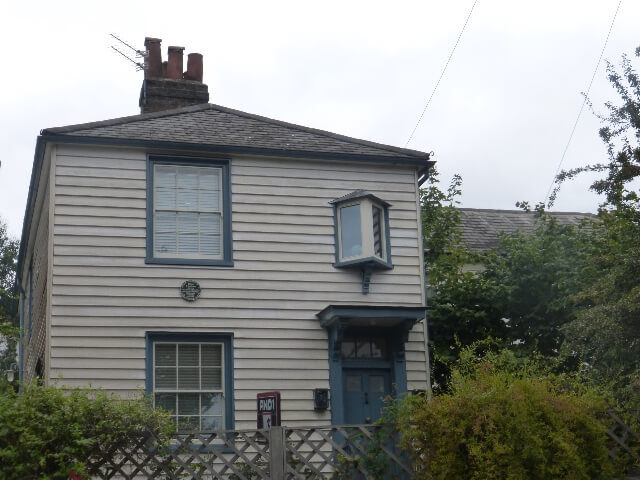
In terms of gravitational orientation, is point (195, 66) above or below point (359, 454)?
above

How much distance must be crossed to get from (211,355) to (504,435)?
573 cm

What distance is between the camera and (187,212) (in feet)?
47.9

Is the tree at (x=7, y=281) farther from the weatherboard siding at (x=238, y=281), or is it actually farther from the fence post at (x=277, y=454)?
the fence post at (x=277, y=454)

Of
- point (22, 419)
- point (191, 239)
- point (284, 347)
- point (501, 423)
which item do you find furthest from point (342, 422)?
point (22, 419)

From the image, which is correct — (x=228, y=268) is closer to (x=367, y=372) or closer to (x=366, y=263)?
(x=366, y=263)

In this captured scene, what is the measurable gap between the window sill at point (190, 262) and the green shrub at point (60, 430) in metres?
4.41

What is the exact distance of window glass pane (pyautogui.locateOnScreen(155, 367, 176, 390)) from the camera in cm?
1364

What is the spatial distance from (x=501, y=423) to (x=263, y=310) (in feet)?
18.2

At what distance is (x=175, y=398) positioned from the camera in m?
13.6

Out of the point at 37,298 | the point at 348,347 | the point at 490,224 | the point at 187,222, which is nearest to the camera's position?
the point at 187,222

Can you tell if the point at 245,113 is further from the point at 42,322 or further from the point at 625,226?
the point at 625,226

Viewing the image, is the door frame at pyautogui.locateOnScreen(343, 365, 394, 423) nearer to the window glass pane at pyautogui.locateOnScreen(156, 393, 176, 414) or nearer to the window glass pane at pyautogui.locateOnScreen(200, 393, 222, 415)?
the window glass pane at pyautogui.locateOnScreen(200, 393, 222, 415)

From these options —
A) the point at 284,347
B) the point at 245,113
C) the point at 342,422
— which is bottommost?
the point at 342,422

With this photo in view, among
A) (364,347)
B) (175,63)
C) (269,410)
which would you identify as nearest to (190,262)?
(364,347)
